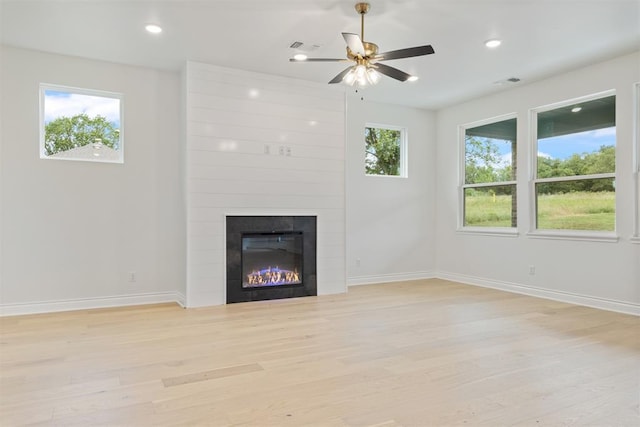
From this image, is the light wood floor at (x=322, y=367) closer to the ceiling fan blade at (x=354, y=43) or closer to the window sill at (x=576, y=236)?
the window sill at (x=576, y=236)

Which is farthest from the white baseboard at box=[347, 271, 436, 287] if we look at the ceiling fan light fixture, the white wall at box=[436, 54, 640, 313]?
the ceiling fan light fixture

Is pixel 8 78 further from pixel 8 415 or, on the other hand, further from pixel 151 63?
pixel 8 415

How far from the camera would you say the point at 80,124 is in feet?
15.8

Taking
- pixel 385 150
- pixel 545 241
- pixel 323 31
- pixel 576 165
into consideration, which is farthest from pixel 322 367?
pixel 385 150

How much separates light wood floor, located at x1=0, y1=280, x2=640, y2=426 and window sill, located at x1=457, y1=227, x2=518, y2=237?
1557 millimetres

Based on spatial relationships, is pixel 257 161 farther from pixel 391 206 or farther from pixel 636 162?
pixel 636 162

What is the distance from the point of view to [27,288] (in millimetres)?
4488

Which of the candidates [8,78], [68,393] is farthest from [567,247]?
[8,78]

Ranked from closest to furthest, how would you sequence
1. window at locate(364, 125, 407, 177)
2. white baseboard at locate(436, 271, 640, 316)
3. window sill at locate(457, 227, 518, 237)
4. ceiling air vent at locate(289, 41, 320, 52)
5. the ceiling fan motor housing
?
the ceiling fan motor housing → ceiling air vent at locate(289, 41, 320, 52) → white baseboard at locate(436, 271, 640, 316) → window sill at locate(457, 227, 518, 237) → window at locate(364, 125, 407, 177)

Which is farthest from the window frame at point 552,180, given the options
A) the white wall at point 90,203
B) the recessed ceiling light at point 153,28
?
the recessed ceiling light at point 153,28

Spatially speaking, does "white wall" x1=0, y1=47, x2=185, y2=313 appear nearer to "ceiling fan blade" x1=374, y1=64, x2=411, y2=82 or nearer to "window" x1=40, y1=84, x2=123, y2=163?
"window" x1=40, y1=84, x2=123, y2=163

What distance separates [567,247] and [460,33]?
299 cm

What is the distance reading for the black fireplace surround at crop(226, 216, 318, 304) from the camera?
510 cm

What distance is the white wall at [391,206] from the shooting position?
6.44 metres
